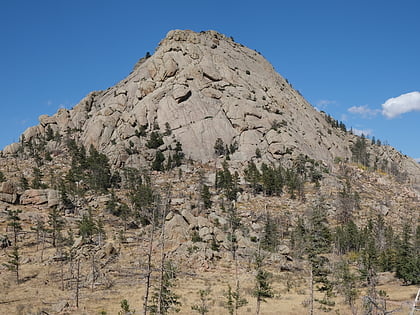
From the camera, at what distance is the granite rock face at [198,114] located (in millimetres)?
132375

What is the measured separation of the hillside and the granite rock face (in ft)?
2.26

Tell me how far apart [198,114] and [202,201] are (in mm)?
53309

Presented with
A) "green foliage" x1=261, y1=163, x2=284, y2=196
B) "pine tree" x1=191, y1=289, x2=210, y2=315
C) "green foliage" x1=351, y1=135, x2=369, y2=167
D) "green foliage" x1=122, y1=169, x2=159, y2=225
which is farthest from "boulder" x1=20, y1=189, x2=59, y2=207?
"green foliage" x1=351, y1=135, x2=369, y2=167

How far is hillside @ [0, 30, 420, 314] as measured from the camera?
4038 cm

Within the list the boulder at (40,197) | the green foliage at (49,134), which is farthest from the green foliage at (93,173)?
the green foliage at (49,134)

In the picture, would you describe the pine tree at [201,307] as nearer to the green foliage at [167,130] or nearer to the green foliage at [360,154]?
the green foliage at [167,130]

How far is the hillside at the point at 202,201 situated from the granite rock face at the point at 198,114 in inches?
27.1

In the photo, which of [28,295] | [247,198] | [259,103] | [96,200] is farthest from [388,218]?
[28,295]

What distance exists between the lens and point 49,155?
125125 mm

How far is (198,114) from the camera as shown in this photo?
140 m

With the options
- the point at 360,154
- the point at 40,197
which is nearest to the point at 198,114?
the point at 40,197

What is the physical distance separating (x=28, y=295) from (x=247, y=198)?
69125 millimetres

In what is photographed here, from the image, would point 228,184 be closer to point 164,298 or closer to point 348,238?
point 348,238

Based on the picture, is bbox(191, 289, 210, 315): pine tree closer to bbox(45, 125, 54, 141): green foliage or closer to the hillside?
the hillside
